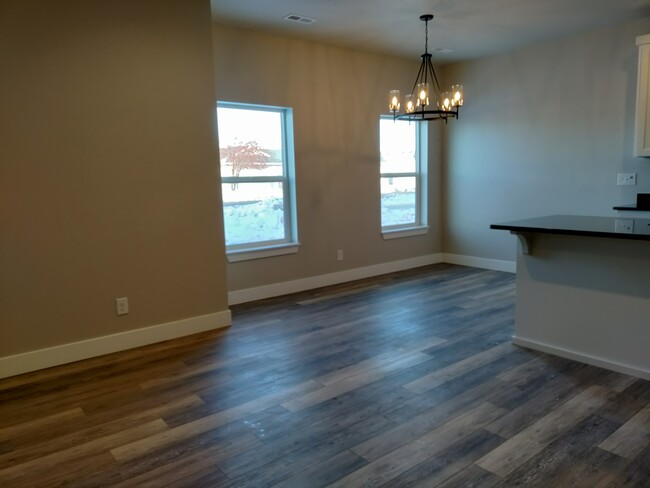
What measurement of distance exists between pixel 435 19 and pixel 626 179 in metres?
2.51

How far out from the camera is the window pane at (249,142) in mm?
4590

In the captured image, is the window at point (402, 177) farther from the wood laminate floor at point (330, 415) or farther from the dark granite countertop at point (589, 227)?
the dark granite countertop at point (589, 227)

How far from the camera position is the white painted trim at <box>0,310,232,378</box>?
313 centimetres

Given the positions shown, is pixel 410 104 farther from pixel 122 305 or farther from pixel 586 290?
pixel 122 305

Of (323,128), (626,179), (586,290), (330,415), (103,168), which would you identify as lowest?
(330,415)

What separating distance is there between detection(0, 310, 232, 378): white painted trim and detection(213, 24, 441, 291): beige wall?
82 centimetres

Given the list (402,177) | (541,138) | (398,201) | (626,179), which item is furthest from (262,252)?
(626,179)

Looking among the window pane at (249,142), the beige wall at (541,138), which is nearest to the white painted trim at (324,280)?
the beige wall at (541,138)

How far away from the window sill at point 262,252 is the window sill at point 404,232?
1392 millimetres

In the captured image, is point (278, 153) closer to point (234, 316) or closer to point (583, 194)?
point (234, 316)

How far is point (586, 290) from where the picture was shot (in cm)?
295

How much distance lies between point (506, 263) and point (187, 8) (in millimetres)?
4536

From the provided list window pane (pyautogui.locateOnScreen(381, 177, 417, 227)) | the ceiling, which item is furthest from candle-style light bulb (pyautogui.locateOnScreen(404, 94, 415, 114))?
window pane (pyautogui.locateOnScreen(381, 177, 417, 227))

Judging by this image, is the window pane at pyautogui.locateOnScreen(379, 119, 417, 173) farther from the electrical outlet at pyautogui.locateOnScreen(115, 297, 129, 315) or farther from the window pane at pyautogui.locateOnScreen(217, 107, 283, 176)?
the electrical outlet at pyautogui.locateOnScreen(115, 297, 129, 315)
